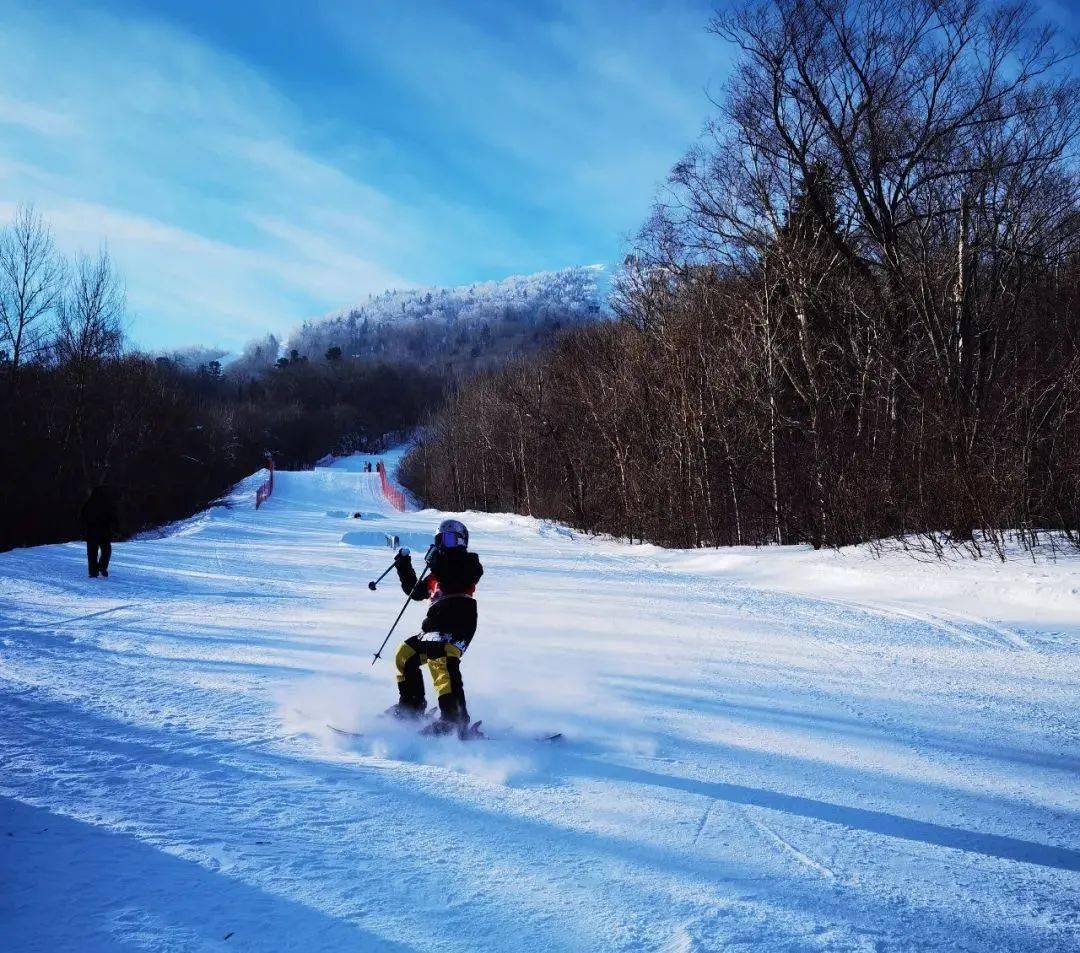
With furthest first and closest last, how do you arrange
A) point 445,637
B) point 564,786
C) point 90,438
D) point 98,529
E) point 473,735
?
point 90,438 → point 98,529 → point 445,637 → point 473,735 → point 564,786

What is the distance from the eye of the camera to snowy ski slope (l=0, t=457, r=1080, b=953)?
293cm

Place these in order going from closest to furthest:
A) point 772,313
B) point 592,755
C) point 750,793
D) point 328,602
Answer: point 750,793, point 592,755, point 328,602, point 772,313

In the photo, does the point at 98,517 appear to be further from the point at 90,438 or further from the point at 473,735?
the point at 90,438

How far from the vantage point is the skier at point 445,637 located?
16.5 feet

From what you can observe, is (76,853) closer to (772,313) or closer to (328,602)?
(328,602)

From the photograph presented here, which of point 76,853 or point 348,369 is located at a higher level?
point 348,369

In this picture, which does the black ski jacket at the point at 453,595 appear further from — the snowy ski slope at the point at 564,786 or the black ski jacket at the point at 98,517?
the black ski jacket at the point at 98,517

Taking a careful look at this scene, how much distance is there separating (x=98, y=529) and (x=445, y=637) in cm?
1004

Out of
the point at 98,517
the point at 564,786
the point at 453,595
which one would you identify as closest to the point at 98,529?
the point at 98,517

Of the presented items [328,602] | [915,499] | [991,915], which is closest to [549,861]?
[991,915]

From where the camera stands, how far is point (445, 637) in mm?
5121

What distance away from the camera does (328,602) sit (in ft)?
36.3

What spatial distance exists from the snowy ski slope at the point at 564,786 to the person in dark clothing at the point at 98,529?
11.9 feet

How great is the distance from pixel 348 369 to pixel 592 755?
124947 mm
